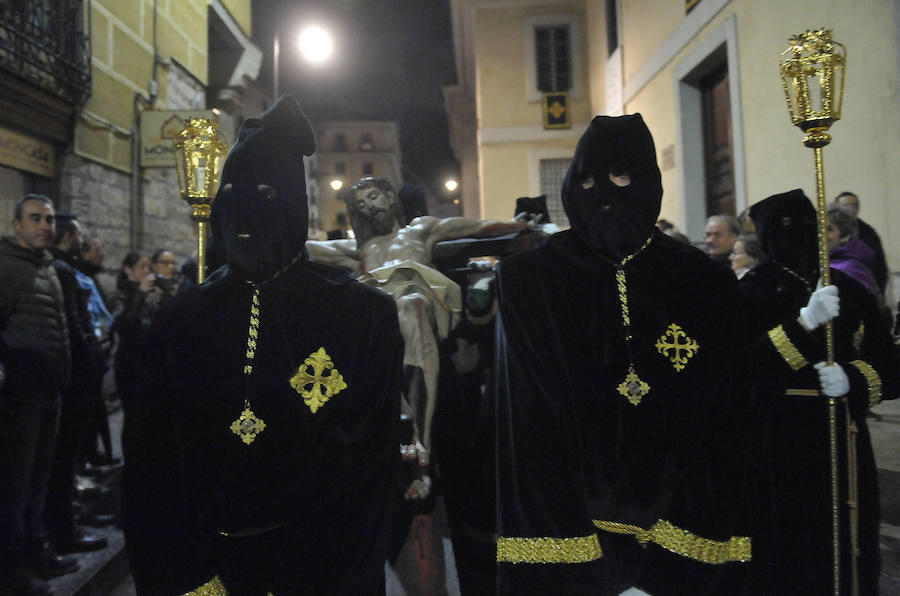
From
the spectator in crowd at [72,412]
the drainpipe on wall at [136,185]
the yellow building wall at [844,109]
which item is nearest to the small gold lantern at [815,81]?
the yellow building wall at [844,109]

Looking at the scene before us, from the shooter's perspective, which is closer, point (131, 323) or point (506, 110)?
point (131, 323)

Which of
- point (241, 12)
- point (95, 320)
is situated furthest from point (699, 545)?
point (241, 12)

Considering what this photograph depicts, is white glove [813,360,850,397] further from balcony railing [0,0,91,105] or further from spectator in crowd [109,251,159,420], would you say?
balcony railing [0,0,91,105]

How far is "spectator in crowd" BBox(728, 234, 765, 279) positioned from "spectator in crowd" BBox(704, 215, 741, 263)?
1.70 feet

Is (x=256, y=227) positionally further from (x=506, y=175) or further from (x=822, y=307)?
(x=506, y=175)

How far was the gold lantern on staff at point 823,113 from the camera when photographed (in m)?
2.65

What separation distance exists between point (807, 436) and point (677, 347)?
1.15 m

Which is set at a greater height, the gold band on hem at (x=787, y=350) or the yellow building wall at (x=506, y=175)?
the yellow building wall at (x=506, y=175)

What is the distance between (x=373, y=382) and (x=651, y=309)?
98 centimetres

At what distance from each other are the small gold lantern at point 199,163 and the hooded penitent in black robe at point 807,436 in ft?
7.86

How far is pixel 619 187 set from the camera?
2.23 m

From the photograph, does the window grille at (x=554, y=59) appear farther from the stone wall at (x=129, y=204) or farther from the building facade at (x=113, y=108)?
the stone wall at (x=129, y=204)

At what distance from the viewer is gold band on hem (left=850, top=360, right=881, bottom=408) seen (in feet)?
8.84

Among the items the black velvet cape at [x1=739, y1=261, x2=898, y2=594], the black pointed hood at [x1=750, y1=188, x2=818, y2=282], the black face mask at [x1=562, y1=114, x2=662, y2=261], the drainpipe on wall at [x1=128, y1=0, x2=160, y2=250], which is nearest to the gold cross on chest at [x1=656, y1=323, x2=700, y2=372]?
the black face mask at [x1=562, y1=114, x2=662, y2=261]
